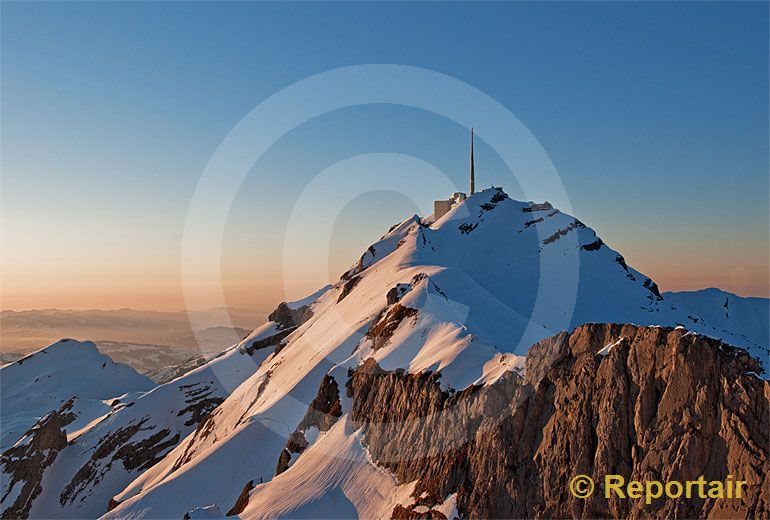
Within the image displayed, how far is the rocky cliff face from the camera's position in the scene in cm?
3125

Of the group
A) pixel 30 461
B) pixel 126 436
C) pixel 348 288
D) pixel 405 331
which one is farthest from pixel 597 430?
pixel 30 461

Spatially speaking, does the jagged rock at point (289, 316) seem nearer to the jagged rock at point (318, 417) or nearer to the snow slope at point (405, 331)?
the snow slope at point (405, 331)

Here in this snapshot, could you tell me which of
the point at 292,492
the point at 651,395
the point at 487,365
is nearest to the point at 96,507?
the point at 292,492

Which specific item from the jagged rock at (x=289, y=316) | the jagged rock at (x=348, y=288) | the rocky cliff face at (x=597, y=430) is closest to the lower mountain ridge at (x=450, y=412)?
the rocky cliff face at (x=597, y=430)

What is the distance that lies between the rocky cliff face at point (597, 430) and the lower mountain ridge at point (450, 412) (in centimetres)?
11

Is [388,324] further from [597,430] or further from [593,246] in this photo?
[593,246]

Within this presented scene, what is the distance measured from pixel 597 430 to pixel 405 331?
1377 inches

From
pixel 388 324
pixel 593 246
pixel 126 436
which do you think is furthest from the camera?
pixel 593 246

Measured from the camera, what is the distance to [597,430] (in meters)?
37.0

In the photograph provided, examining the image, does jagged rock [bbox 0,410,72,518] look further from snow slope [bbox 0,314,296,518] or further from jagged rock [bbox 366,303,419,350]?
jagged rock [bbox 366,303,419,350]

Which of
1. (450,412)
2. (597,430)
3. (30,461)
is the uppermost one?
(597,430)

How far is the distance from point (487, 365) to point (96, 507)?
9401 cm

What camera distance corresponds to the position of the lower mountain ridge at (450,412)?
33469 millimetres

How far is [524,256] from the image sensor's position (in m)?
144
